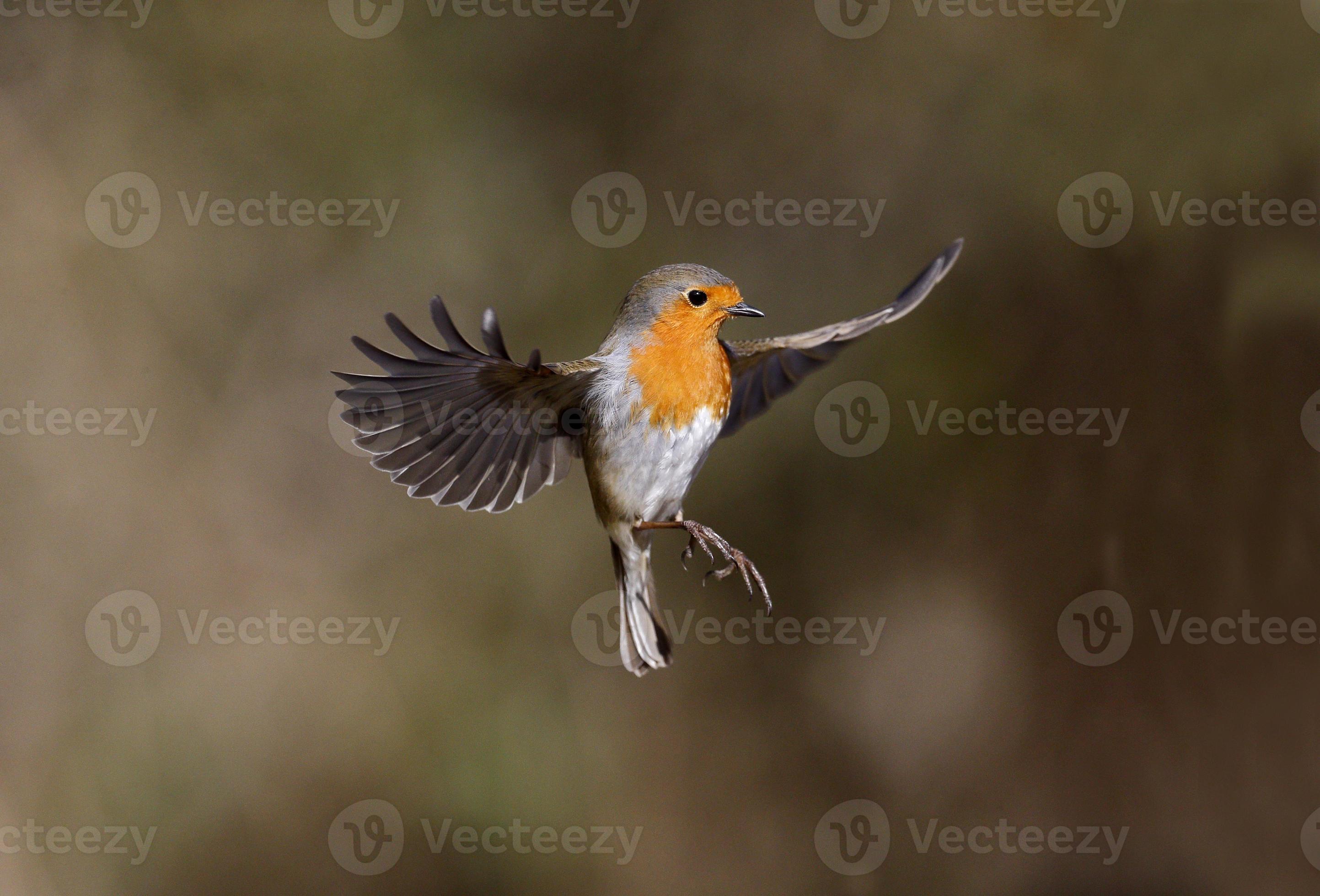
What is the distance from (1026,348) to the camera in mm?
5984

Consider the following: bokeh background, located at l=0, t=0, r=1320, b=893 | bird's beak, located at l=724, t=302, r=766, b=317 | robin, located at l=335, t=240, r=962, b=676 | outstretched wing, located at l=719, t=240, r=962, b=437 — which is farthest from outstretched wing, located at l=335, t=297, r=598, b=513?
bokeh background, located at l=0, t=0, r=1320, b=893

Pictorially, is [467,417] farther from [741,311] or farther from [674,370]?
[741,311]

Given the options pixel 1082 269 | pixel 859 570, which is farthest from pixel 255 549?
pixel 1082 269

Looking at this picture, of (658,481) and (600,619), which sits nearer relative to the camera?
(658,481)

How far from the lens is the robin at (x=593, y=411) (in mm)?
2195

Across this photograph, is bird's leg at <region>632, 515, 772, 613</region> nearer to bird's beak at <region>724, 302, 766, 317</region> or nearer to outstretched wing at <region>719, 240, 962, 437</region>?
bird's beak at <region>724, 302, 766, 317</region>

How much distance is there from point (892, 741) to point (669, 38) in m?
4.24

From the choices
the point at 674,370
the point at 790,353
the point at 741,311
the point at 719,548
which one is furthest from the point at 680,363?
the point at 790,353

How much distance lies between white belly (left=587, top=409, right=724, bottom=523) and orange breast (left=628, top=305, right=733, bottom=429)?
3 cm

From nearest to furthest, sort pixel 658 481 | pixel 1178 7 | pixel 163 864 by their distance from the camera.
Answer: pixel 658 481 < pixel 1178 7 < pixel 163 864

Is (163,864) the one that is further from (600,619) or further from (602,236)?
(602,236)

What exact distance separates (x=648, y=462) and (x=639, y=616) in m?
0.63

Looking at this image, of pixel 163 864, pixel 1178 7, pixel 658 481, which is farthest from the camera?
pixel 163 864

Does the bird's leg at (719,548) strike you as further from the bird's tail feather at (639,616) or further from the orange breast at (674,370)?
the bird's tail feather at (639,616)
